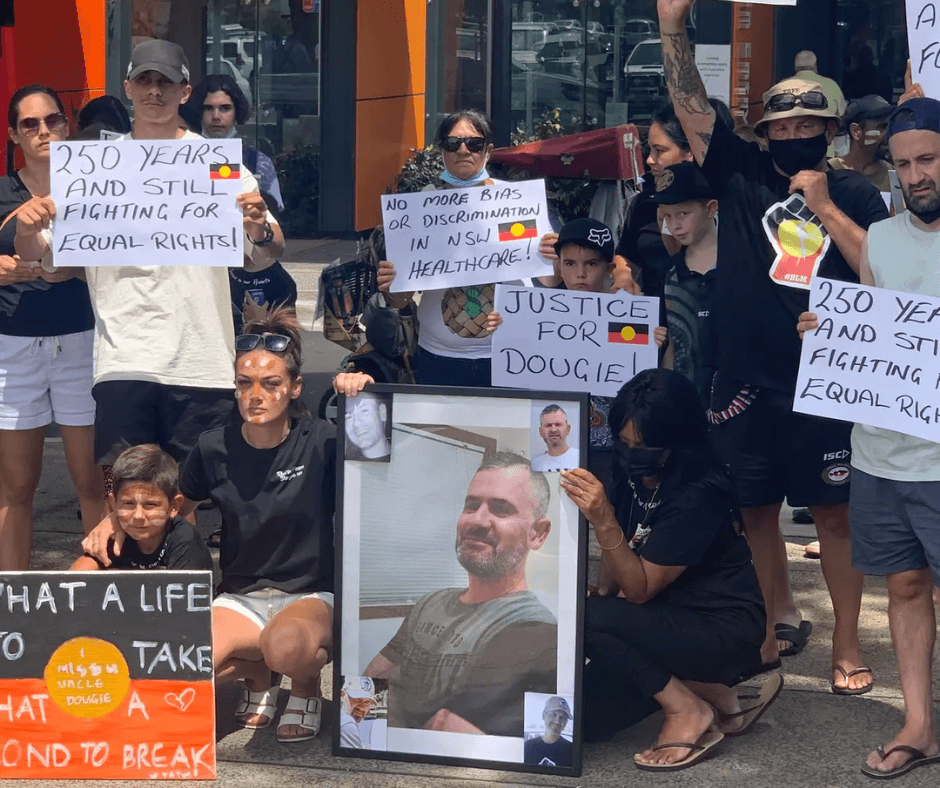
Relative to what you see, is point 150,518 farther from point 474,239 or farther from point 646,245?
point 646,245

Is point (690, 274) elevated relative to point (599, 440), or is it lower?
elevated

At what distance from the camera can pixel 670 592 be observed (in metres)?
4.49

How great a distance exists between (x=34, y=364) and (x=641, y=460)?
2343 mm

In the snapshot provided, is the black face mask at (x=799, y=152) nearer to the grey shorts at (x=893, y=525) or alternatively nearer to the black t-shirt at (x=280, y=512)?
the grey shorts at (x=893, y=525)

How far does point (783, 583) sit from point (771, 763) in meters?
1.19

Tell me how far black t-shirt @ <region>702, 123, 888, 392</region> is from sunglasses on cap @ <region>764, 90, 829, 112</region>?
0.23m

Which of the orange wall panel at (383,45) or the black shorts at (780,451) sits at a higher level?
the orange wall panel at (383,45)

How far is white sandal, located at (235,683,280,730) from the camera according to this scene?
→ 4680 mm

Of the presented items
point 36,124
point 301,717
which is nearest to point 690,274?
point 301,717

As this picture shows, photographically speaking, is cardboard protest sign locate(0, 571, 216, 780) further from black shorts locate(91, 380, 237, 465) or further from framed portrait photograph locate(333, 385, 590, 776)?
black shorts locate(91, 380, 237, 465)

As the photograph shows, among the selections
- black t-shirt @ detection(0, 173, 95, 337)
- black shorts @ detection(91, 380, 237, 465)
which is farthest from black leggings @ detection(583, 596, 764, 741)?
black t-shirt @ detection(0, 173, 95, 337)

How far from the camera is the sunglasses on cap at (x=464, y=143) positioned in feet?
18.0

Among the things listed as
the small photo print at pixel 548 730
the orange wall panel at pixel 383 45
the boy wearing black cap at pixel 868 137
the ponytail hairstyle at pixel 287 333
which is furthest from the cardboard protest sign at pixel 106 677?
the orange wall panel at pixel 383 45

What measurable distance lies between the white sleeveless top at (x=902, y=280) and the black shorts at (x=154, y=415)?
2152 mm
